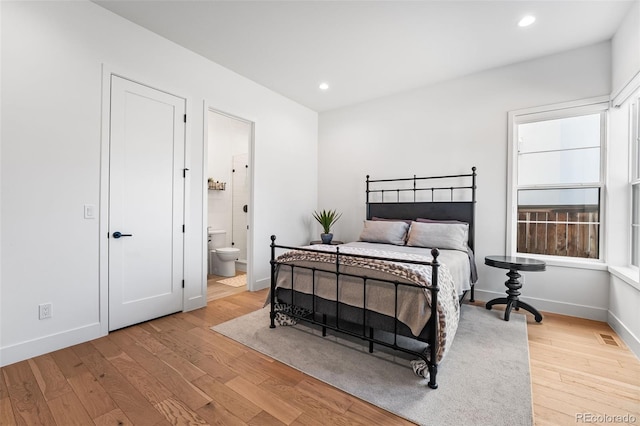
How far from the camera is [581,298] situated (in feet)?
10.0

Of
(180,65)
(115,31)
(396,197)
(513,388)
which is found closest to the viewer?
(513,388)

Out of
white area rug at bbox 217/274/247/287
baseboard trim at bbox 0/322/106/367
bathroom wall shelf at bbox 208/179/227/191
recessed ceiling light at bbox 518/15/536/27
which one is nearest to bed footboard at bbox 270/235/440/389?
baseboard trim at bbox 0/322/106/367

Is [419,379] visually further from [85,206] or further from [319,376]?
[85,206]

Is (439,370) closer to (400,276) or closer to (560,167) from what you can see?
(400,276)

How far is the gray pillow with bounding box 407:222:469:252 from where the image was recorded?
3295 millimetres

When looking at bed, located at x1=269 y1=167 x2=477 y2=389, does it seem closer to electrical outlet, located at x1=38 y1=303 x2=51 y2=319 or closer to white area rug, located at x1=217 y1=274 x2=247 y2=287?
white area rug, located at x1=217 y1=274 x2=247 y2=287

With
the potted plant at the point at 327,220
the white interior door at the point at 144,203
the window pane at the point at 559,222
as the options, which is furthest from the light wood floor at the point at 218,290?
the window pane at the point at 559,222

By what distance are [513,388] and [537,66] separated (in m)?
3.39

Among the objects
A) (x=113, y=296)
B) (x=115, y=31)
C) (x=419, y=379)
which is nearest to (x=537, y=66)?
(x=419, y=379)

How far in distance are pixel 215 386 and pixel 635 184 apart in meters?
3.98

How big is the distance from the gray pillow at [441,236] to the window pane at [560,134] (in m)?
1.25

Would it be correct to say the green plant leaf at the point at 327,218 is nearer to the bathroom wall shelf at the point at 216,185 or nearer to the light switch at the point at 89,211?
the bathroom wall shelf at the point at 216,185

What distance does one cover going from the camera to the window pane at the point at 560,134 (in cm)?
314

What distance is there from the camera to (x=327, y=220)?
4.59 metres
